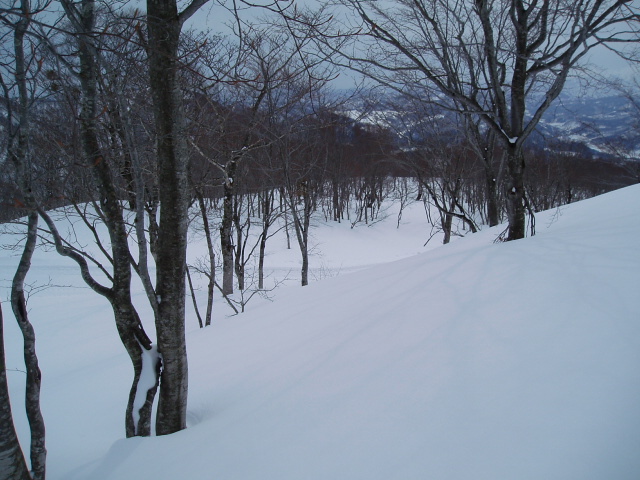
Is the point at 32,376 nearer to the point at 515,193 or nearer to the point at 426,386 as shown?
the point at 426,386

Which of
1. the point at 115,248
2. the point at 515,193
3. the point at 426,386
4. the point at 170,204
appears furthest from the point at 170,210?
the point at 515,193

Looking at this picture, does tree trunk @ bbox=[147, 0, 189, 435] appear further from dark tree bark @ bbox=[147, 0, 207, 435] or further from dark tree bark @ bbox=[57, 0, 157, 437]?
dark tree bark @ bbox=[57, 0, 157, 437]

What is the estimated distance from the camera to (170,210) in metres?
2.43

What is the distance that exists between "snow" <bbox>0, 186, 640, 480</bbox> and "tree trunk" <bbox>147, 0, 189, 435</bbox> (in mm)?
295

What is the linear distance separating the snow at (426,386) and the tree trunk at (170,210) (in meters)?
0.29

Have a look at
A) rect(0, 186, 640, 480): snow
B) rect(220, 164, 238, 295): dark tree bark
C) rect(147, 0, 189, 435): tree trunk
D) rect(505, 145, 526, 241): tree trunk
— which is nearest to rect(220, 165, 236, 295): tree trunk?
rect(220, 164, 238, 295): dark tree bark

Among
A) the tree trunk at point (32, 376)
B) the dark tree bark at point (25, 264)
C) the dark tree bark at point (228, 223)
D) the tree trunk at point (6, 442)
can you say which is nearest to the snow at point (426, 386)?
the tree trunk at point (32, 376)

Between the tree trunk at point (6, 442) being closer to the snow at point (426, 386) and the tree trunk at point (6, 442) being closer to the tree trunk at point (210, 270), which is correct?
the snow at point (426, 386)

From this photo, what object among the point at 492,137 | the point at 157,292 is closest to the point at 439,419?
the point at 157,292

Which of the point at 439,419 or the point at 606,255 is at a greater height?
the point at 606,255

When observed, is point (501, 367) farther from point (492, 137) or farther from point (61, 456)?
point (492, 137)

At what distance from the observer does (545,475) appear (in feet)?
4.16

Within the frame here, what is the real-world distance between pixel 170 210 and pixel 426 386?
2.03 meters

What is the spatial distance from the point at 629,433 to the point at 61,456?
11.7ft
